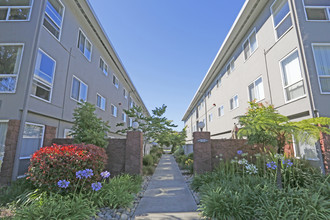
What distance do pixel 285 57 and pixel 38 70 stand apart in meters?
11.1

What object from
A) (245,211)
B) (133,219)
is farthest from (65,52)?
(245,211)

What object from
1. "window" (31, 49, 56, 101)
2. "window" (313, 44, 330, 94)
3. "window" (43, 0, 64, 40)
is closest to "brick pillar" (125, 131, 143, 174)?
"window" (31, 49, 56, 101)

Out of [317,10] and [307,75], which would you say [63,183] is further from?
[317,10]

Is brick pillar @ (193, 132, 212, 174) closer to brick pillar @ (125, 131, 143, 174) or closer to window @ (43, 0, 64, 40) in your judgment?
brick pillar @ (125, 131, 143, 174)

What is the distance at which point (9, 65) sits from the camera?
22.4ft

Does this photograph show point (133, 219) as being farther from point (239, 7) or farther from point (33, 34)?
point (239, 7)

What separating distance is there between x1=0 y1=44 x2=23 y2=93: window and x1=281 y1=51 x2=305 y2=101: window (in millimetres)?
11553

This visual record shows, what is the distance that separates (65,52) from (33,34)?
1900 mm

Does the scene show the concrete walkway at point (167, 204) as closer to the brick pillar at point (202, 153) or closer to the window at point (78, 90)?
the brick pillar at point (202, 153)

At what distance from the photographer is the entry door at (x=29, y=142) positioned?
640 cm

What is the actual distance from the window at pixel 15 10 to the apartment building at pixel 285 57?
10833 mm

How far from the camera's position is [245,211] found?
3547 millimetres

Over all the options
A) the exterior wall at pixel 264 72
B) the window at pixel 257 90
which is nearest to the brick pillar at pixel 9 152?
the exterior wall at pixel 264 72

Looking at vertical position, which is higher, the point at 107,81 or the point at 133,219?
the point at 107,81
